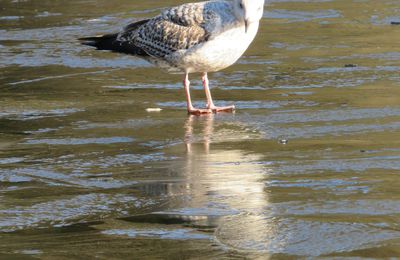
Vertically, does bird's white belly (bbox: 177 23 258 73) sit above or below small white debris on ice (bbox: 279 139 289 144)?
above

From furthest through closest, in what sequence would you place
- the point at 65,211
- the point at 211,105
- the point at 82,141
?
the point at 211,105 < the point at 82,141 < the point at 65,211

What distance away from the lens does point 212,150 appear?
8.55m

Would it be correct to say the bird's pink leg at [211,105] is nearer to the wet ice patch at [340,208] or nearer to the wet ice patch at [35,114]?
the wet ice patch at [35,114]

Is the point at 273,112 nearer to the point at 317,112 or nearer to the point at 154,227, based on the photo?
the point at 317,112

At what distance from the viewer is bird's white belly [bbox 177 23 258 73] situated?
33.1 feet

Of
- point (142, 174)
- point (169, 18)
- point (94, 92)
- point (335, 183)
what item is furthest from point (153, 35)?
point (335, 183)

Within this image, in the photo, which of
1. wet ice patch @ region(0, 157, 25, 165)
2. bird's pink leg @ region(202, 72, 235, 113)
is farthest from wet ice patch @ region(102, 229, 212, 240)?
bird's pink leg @ region(202, 72, 235, 113)

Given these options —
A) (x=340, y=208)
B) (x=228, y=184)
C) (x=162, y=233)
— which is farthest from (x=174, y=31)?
(x=162, y=233)

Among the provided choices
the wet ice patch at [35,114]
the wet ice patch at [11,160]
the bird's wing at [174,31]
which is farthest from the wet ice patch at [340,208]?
the wet ice patch at [35,114]

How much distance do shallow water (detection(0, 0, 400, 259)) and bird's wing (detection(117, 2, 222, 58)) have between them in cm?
50

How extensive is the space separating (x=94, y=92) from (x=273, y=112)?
2167 mm

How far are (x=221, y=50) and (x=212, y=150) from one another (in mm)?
1804

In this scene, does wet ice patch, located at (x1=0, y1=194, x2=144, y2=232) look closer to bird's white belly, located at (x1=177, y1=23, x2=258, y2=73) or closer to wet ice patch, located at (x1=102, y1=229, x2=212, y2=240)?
wet ice patch, located at (x1=102, y1=229, x2=212, y2=240)

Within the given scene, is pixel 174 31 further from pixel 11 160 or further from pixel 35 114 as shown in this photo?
pixel 11 160
